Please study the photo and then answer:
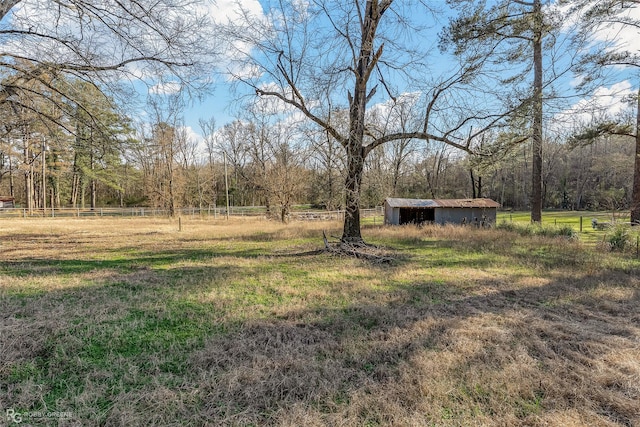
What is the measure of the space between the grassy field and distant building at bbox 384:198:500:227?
590 inches

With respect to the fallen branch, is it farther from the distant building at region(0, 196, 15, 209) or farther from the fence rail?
the distant building at region(0, 196, 15, 209)

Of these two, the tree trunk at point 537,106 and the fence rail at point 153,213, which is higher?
the tree trunk at point 537,106

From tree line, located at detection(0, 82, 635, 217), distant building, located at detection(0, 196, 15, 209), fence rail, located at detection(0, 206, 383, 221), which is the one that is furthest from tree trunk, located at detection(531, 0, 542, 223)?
distant building, located at detection(0, 196, 15, 209)

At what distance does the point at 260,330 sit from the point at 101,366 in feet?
5.32

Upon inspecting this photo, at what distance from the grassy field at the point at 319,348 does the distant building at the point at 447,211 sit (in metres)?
15.0

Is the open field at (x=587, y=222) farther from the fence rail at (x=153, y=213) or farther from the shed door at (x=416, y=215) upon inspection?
the fence rail at (x=153, y=213)

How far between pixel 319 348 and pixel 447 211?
820 inches

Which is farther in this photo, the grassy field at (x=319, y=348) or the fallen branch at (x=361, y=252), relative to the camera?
the fallen branch at (x=361, y=252)

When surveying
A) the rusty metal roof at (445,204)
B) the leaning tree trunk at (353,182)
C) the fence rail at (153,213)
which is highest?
the leaning tree trunk at (353,182)

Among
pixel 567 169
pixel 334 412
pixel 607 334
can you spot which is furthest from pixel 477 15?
pixel 567 169

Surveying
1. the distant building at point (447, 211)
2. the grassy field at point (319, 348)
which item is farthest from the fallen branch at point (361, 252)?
the distant building at point (447, 211)

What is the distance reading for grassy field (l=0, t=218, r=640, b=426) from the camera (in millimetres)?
2367

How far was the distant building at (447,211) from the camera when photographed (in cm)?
2184

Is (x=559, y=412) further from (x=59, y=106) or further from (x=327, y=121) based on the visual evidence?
(x=59, y=106)
